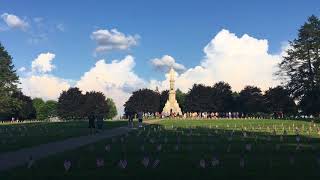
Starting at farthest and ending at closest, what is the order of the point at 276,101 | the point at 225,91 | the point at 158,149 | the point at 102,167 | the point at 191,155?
1. the point at 225,91
2. the point at 276,101
3. the point at 158,149
4. the point at 191,155
5. the point at 102,167

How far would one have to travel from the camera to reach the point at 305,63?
330 ft

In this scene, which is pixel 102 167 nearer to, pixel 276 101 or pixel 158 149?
pixel 158 149

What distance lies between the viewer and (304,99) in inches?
3770

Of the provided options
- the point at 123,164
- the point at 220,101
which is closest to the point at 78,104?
the point at 220,101

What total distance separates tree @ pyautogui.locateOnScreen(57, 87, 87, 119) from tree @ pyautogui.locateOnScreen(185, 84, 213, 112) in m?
32.9

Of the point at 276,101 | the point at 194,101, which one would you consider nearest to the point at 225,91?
the point at 194,101

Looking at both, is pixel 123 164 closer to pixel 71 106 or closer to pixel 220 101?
pixel 220 101

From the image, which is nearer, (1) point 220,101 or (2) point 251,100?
(2) point 251,100

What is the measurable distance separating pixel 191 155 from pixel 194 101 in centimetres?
13933

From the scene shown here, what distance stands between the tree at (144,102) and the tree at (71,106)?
16.6 meters

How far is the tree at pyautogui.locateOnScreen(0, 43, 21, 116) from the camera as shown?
11781cm

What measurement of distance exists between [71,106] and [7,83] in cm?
3865

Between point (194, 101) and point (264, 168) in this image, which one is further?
point (194, 101)

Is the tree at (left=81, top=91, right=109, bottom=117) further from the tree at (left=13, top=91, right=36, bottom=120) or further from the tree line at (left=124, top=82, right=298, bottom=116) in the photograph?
the tree at (left=13, top=91, right=36, bottom=120)
